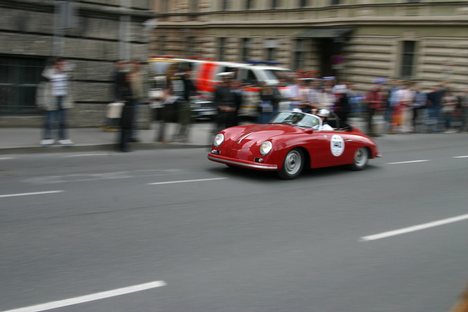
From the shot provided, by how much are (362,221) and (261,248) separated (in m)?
1.90

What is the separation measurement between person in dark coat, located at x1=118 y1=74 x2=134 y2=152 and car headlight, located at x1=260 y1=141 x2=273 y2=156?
386cm

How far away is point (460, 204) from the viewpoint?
330 inches

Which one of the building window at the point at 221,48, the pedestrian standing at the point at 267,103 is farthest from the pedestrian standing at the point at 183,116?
the building window at the point at 221,48

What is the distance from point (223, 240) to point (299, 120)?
16.9 feet

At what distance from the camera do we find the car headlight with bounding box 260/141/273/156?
9.25 metres

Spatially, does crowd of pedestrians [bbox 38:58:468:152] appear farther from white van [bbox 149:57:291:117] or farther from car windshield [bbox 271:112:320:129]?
car windshield [bbox 271:112:320:129]

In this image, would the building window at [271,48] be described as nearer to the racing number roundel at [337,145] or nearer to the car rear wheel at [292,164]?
the racing number roundel at [337,145]

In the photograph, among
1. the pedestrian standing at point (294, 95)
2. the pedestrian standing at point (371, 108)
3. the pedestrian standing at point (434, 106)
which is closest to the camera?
the pedestrian standing at point (294, 95)

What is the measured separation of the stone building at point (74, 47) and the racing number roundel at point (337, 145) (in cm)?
722

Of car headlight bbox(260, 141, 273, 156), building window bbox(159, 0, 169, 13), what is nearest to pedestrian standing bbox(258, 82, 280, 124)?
car headlight bbox(260, 141, 273, 156)

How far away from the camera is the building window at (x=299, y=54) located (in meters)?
36.4

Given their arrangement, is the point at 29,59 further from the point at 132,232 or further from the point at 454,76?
the point at 454,76

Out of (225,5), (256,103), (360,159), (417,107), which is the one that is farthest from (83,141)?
(225,5)

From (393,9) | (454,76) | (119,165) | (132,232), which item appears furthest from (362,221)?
(393,9)
